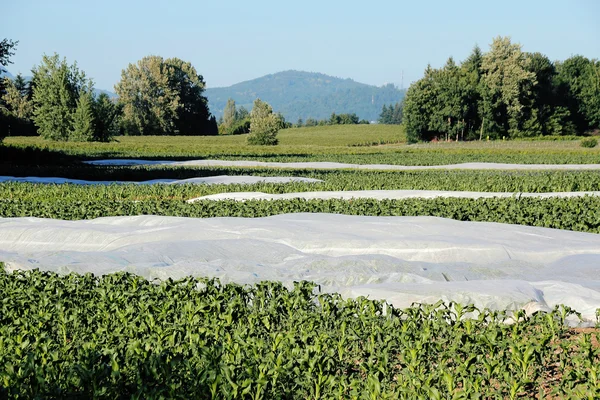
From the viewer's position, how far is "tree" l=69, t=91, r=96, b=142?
63.8 metres

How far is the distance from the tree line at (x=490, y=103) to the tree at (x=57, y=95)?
39.3 meters

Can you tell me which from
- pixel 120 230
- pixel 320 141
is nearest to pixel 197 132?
pixel 320 141

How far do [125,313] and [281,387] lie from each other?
2179 mm

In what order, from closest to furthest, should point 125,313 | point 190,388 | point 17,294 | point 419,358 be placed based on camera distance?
point 190,388 → point 419,358 → point 125,313 → point 17,294

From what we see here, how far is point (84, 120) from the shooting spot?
64.0m

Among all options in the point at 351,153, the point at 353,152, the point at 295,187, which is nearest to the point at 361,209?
the point at 295,187

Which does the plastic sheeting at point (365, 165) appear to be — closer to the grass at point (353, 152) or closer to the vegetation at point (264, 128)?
the grass at point (353, 152)

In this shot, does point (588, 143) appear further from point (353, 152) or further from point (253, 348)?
point (253, 348)

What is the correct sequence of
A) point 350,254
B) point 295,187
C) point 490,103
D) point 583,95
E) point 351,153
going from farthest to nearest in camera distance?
point 583,95 → point 490,103 → point 351,153 → point 295,187 → point 350,254

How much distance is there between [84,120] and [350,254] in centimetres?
5759

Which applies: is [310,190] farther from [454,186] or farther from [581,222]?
[581,222]

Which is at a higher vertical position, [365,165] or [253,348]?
[253,348]

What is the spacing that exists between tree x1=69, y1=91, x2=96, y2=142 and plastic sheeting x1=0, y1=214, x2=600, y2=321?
52.8 m

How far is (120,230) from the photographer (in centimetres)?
1291
